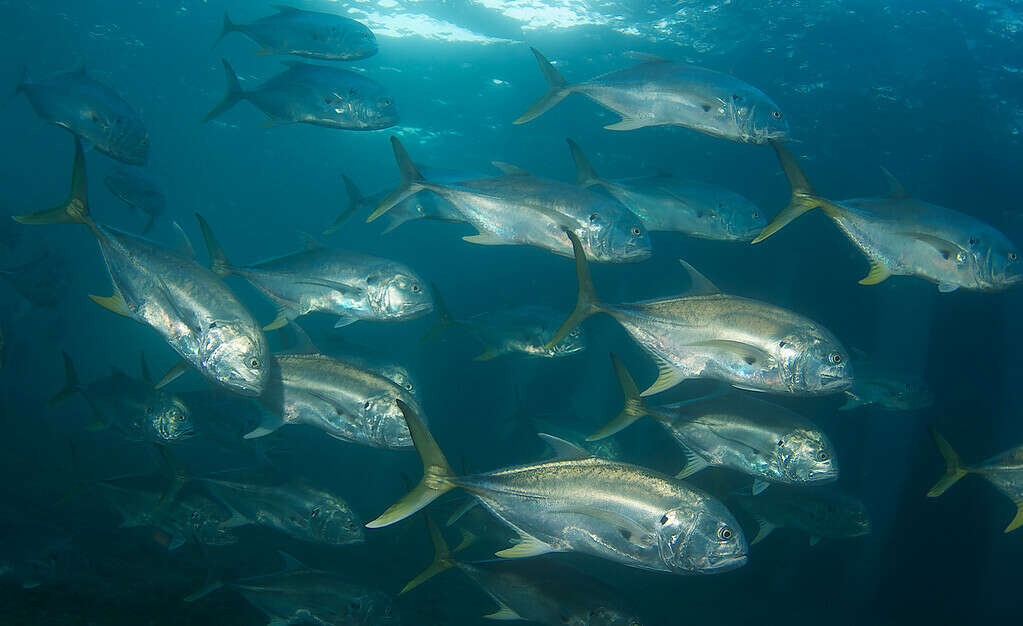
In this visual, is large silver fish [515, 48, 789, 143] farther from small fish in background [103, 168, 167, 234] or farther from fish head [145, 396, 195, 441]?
small fish in background [103, 168, 167, 234]

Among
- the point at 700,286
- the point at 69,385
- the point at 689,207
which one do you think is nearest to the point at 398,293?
the point at 700,286

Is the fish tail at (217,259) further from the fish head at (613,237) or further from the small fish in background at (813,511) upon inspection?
the small fish in background at (813,511)

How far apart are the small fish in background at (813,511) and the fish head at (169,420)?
686cm

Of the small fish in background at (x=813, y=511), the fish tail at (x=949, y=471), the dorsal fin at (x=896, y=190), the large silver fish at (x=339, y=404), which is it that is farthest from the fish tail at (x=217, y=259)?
the small fish in background at (x=813, y=511)

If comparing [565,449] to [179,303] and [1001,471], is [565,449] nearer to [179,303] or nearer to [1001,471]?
[179,303]

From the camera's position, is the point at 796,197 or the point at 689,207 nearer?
the point at 796,197

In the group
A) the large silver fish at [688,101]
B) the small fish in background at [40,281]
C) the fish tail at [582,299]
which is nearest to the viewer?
the fish tail at [582,299]

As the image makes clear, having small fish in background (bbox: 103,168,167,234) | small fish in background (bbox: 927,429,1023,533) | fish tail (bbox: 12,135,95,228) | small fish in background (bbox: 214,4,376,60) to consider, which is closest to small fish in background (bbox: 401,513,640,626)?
small fish in background (bbox: 927,429,1023,533)

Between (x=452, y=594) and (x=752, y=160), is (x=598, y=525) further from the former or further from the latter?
(x=752, y=160)

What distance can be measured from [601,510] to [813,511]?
516cm

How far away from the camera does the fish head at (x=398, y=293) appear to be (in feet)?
16.4

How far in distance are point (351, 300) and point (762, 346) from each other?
12.2 ft

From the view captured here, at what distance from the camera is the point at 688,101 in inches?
182

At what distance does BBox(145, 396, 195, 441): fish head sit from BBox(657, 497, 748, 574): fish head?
17.1 ft
